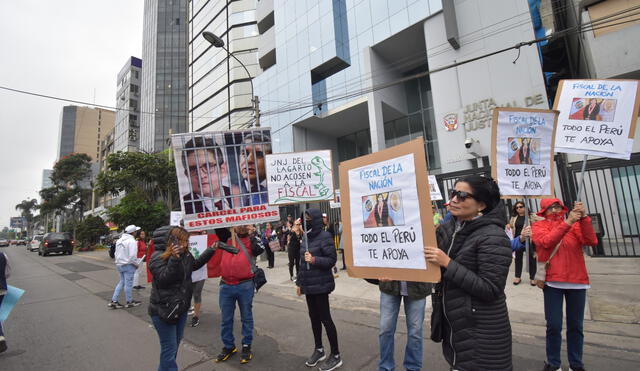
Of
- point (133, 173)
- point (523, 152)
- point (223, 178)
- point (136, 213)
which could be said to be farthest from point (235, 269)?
point (133, 173)

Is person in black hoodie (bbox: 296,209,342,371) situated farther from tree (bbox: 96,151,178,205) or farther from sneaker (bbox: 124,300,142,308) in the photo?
tree (bbox: 96,151,178,205)

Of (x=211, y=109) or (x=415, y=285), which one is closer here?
(x=415, y=285)

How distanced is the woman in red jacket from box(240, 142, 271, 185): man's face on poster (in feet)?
11.4

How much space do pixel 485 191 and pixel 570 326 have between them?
221cm

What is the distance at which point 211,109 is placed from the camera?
35.5m

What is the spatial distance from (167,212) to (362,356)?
19.9 metres

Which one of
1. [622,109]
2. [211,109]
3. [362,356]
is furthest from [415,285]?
[211,109]

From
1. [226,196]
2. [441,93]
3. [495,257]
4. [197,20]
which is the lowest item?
[495,257]

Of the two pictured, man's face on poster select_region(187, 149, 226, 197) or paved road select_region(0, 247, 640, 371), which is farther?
man's face on poster select_region(187, 149, 226, 197)

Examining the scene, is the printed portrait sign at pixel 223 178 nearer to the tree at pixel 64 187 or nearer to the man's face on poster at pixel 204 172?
the man's face on poster at pixel 204 172

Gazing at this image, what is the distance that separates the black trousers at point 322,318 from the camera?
361 centimetres

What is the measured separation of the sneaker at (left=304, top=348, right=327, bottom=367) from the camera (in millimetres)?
3670

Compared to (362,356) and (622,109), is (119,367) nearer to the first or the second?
(362,356)

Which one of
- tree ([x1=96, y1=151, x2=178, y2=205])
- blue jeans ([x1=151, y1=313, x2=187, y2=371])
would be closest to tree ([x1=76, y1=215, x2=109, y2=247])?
tree ([x1=96, y1=151, x2=178, y2=205])
